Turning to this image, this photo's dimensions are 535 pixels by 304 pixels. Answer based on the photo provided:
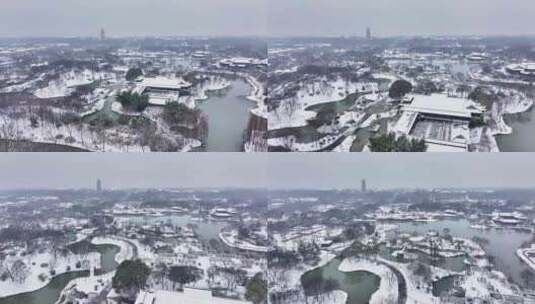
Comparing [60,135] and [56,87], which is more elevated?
[56,87]

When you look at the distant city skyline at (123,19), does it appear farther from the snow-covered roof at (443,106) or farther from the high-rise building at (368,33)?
the snow-covered roof at (443,106)

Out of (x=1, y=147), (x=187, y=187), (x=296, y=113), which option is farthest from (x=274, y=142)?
(x=1, y=147)

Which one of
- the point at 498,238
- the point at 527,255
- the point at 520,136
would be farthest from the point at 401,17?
the point at 527,255

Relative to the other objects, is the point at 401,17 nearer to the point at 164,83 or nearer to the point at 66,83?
the point at 164,83

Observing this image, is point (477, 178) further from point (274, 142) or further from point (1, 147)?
point (1, 147)

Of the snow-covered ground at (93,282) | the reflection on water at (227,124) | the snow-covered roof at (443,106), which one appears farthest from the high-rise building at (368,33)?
the snow-covered ground at (93,282)

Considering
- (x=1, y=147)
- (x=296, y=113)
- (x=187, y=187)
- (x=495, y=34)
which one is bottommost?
(x=187, y=187)
